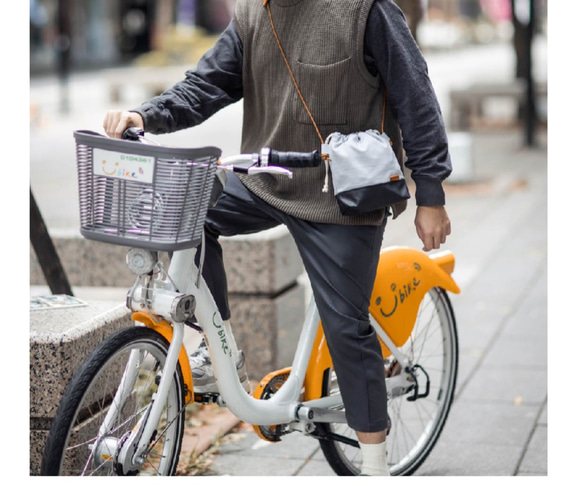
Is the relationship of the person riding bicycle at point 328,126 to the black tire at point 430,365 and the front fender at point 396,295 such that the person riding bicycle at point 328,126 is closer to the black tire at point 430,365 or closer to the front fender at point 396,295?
the front fender at point 396,295

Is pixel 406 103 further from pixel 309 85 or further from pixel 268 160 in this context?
pixel 268 160

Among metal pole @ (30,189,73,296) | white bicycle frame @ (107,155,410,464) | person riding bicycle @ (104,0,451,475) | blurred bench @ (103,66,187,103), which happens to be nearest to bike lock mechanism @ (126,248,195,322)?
white bicycle frame @ (107,155,410,464)

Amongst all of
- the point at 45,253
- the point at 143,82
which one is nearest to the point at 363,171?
the point at 45,253

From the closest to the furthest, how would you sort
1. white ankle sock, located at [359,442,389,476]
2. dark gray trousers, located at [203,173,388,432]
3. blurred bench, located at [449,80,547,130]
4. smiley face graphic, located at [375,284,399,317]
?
dark gray trousers, located at [203,173,388,432], white ankle sock, located at [359,442,389,476], smiley face graphic, located at [375,284,399,317], blurred bench, located at [449,80,547,130]

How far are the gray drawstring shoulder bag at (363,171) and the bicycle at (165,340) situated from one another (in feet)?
0.52

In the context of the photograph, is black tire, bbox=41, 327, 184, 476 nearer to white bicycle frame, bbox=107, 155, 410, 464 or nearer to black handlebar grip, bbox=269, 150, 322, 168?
white bicycle frame, bbox=107, 155, 410, 464

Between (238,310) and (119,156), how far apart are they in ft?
8.09

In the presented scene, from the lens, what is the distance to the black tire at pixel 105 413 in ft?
8.51

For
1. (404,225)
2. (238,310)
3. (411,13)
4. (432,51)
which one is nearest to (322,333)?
(238,310)

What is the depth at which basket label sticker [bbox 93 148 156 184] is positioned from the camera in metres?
2.58

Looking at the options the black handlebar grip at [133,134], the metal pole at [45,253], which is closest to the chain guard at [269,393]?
the black handlebar grip at [133,134]

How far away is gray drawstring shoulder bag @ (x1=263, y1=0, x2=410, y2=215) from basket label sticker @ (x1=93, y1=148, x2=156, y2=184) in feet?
2.23

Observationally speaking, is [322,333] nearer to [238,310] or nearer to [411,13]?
[238,310]
